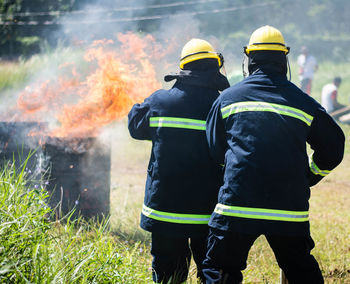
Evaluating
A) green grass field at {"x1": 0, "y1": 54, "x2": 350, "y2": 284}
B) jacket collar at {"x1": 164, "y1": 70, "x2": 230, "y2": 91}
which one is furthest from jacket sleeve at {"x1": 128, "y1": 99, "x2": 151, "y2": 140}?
green grass field at {"x1": 0, "y1": 54, "x2": 350, "y2": 284}

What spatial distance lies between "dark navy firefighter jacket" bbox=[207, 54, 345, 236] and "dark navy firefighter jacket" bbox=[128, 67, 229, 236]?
345 mm

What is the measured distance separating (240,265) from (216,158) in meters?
0.74

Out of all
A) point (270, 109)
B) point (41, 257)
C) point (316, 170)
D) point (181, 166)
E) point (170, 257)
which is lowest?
point (170, 257)

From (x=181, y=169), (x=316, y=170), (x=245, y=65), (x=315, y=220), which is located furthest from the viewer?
(x=315, y=220)

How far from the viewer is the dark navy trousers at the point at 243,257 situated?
2.74m

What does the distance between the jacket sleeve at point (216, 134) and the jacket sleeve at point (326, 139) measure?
0.60 metres

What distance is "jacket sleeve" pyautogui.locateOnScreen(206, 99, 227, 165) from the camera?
2953 millimetres

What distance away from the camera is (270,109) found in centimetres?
278

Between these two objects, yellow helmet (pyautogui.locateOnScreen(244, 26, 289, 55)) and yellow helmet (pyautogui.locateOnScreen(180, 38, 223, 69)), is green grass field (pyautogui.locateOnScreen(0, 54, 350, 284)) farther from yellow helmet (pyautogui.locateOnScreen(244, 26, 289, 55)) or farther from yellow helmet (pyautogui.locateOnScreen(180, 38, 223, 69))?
yellow helmet (pyautogui.locateOnScreen(244, 26, 289, 55))

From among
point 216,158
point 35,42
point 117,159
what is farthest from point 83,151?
point 35,42

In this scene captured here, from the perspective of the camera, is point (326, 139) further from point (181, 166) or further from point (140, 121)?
point (140, 121)

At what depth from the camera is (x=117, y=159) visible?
10.6m

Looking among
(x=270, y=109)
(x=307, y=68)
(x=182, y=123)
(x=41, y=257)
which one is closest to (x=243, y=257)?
(x=270, y=109)

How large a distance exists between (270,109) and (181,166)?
2.67 ft
